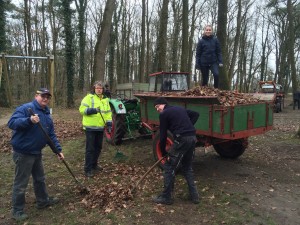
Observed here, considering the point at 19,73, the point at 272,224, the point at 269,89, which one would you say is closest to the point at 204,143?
the point at 272,224

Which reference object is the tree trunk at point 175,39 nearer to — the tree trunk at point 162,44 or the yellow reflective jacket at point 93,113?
the tree trunk at point 162,44

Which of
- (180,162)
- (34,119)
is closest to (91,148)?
(180,162)

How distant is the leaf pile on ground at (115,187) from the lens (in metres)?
5.38

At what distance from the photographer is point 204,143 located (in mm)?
6773

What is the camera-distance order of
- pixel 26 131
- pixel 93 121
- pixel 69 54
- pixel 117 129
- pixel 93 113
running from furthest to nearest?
1. pixel 69 54
2. pixel 117 129
3. pixel 93 121
4. pixel 93 113
5. pixel 26 131

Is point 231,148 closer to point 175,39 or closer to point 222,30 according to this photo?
point 222,30

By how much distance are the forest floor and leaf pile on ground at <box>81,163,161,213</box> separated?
0.05 feet

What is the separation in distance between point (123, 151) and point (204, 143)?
113 inches

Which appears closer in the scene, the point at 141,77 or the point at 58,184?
the point at 58,184

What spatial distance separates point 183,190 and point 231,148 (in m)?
2.35

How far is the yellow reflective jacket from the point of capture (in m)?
6.89

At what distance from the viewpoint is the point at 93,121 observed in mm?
6984

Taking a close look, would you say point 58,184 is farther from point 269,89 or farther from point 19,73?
point 19,73

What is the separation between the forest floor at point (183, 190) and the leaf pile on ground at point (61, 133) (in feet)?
3.64
